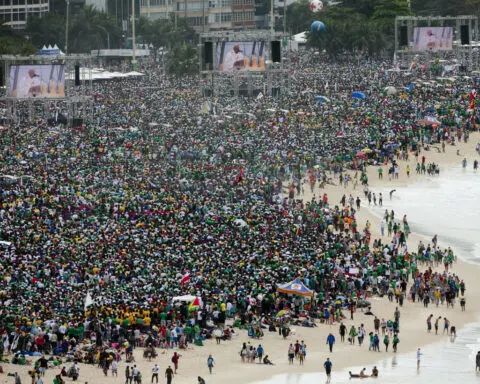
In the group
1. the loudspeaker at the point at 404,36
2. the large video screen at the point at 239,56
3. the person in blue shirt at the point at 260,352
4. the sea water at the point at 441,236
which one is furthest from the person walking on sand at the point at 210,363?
the loudspeaker at the point at 404,36

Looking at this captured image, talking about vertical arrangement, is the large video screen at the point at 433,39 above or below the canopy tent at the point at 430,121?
above

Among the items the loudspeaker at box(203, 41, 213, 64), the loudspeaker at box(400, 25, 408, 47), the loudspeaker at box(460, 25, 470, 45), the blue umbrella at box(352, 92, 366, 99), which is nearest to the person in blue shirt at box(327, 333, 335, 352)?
the blue umbrella at box(352, 92, 366, 99)

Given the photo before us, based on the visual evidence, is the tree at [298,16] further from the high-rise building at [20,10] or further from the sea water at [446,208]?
the sea water at [446,208]

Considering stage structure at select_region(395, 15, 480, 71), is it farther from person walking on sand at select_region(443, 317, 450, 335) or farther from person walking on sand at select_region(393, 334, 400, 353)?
person walking on sand at select_region(393, 334, 400, 353)

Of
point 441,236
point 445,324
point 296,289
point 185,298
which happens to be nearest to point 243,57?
point 441,236

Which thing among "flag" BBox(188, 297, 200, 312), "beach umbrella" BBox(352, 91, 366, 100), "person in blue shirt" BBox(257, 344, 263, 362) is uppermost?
"beach umbrella" BBox(352, 91, 366, 100)

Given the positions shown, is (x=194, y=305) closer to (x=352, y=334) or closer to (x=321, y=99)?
(x=352, y=334)

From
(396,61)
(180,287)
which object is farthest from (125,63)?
(180,287)

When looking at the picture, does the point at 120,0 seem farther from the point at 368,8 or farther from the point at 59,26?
the point at 368,8
